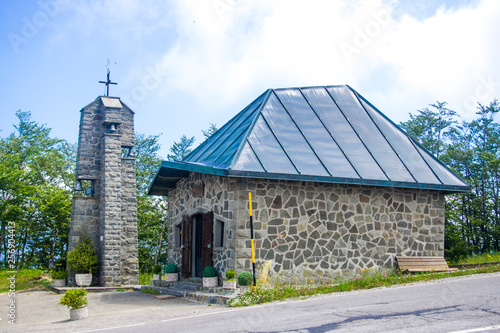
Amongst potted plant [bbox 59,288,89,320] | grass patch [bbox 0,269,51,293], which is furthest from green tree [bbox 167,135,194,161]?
potted plant [bbox 59,288,89,320]

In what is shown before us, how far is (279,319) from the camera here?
783 centimetres

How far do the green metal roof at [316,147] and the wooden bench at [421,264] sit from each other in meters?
2.14

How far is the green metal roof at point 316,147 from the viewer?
1260cm

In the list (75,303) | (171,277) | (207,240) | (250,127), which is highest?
(250,127)

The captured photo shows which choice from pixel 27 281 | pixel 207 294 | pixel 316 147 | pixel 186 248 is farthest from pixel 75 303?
pixel 27 281

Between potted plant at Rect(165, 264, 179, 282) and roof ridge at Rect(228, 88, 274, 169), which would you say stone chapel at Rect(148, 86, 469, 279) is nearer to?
roof ridge at Rect(228, 88, 274, 169)

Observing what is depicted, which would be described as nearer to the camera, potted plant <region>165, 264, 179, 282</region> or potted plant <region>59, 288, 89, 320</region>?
potted plant <region>59, 288, 89, 320</region>

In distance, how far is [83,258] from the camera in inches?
750

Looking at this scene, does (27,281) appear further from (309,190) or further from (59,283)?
(309,190)

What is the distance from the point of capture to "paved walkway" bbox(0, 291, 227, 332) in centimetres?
898

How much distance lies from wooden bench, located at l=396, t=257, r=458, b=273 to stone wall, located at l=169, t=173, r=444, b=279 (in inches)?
9.8

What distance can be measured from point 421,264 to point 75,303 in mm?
9562

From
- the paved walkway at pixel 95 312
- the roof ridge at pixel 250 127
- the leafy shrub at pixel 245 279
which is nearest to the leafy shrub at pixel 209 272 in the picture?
the paved walkway at pixel 95 312

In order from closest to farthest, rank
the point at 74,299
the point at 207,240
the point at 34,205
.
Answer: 1. the point at 74,299
2. the point at 207,240
3. the point at 34,205
